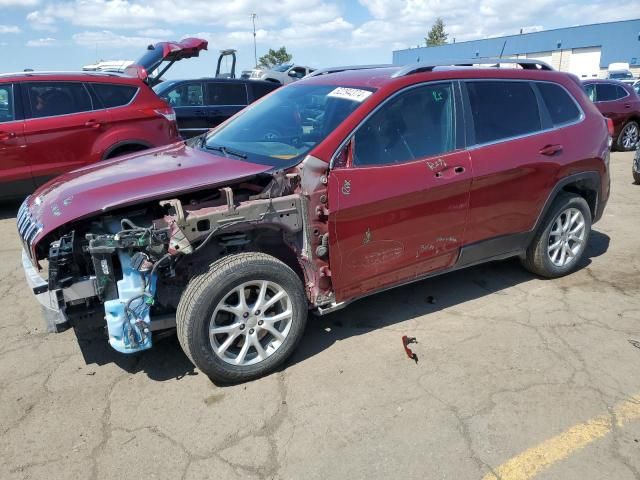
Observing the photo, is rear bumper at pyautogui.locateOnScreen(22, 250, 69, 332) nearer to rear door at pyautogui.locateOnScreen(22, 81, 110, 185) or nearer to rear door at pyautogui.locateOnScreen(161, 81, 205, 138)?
rear door at pyautogui.locateOnScreen(22, 81, 110, 185)

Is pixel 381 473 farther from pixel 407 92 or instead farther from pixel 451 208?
pixel 407 92

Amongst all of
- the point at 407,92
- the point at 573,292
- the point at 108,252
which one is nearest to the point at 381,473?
the point at 108,252

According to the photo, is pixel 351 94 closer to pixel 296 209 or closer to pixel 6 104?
pixel 296 209

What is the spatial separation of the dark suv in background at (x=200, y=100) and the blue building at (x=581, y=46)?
37.9 metres

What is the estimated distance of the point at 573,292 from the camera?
4.40m

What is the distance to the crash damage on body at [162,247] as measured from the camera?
279cm

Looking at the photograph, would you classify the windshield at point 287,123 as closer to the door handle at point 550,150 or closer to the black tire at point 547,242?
the door handle at point 550,150

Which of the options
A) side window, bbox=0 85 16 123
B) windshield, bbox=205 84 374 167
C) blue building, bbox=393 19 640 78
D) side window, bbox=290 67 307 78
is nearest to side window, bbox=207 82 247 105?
side window, bbox=0 85 16 123

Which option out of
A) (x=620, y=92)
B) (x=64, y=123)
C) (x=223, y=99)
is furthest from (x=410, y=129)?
(x=620, y=92)

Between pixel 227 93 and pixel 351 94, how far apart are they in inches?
277

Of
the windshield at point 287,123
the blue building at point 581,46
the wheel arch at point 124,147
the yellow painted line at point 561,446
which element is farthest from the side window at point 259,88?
the blue building at point 581,46

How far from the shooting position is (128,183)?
118 inches

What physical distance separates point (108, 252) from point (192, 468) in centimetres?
118

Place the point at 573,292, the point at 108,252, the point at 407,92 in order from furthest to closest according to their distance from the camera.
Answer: the point at 573,292
the point at 407,92
the point at 108,252
